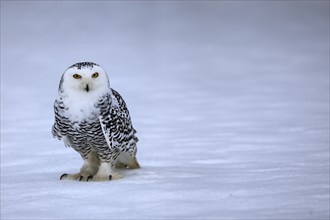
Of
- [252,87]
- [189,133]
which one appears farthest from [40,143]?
[252,87]

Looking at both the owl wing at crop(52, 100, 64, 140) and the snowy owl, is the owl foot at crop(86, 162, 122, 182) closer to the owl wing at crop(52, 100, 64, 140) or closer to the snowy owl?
the snowy owl

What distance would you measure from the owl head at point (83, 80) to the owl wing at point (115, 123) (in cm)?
12

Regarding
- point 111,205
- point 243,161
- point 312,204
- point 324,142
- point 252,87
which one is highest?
point 111,205

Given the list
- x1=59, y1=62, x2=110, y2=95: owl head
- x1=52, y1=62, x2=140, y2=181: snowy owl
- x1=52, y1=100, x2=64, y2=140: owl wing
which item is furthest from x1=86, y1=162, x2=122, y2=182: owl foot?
x1=59, y1=62, x2=110, y2=95: owl head

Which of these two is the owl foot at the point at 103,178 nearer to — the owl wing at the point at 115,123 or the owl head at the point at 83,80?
the owl wing at the point at 115,123

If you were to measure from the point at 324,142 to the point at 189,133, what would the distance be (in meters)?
1.21

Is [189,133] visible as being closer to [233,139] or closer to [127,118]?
[233,139]

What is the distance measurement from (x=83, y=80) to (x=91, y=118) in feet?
0.63

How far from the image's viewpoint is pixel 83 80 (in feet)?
13.5

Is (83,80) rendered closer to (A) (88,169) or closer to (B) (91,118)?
(B) (91,118)

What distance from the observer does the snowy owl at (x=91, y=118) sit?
4.12m

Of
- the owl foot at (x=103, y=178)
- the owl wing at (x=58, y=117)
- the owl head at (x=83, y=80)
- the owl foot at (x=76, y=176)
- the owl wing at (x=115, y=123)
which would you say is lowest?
the owl foot at (x=103, y=178)

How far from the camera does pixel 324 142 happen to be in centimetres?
574

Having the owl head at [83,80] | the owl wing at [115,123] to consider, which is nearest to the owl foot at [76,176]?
the owl wing at [115,123]
